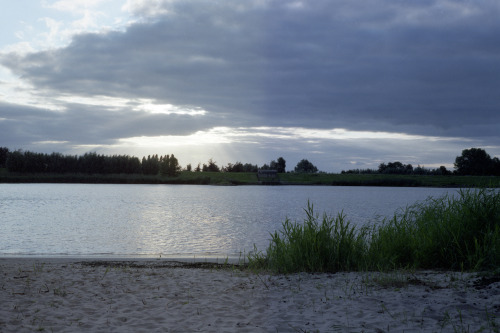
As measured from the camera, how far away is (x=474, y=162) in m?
85.0

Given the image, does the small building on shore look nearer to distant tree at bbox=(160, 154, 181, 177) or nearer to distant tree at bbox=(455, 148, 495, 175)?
distant tree at bbox=(160, 154, 181, 177)

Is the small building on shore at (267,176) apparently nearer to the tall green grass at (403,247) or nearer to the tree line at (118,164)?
the tree line at (118,164)

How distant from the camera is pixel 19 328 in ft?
18.6

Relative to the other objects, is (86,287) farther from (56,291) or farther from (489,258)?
(489,258)

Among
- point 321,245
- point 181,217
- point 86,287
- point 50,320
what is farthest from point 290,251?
point 181,217

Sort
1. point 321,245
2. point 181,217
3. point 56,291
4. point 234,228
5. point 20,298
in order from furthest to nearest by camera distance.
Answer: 1. point 181,217
2. point 234,228
3. point 321,245
4. point 56,291
5. point 20,298

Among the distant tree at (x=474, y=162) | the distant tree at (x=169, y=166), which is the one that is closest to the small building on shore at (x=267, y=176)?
the distant tree at (x=169, y=166)

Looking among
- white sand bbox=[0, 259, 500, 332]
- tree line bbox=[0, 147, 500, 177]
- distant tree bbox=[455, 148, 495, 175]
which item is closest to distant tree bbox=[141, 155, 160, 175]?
tree line bbox=[0, 147, 500, 177]

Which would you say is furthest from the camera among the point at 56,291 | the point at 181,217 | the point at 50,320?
the point at 181,217

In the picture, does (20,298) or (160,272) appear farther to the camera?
(160,272)

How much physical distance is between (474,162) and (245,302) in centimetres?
9039

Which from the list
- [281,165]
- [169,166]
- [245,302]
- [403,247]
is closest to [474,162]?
[281,165]

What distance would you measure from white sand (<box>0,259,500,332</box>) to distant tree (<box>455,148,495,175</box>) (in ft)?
267

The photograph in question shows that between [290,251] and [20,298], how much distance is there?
17.9ft
